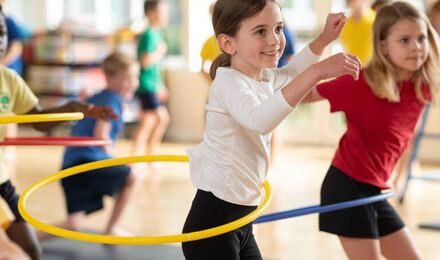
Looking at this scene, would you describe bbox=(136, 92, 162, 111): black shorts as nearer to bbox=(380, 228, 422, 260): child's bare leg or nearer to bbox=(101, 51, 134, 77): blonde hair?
bbox=(101, 51, 134, 77): blonde hair

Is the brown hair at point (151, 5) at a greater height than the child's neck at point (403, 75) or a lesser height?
lesser

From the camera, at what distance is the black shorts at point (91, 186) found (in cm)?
407

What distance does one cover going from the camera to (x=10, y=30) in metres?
6.10

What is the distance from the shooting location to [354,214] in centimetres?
266

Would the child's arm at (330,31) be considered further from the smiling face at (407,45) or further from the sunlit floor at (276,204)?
the sunlit floor at (276,204)

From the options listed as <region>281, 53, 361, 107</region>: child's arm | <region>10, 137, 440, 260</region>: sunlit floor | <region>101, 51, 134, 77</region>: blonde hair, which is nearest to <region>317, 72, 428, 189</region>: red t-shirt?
<region>281, 53, 361, 107</region>: child's arm

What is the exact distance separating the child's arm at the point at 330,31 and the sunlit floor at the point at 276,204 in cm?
175

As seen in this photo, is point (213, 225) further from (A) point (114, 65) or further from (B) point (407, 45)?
(A) point (114, 65)

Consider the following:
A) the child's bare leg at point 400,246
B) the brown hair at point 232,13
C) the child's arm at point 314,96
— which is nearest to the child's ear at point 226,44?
the brown hair at point 232,13

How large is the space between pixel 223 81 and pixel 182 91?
22.1 feet

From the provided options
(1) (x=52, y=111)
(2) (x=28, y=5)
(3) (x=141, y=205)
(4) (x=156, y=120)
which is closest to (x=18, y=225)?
(1) (x=52, y=111)

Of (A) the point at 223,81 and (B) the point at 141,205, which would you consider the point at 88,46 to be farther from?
(A) the point at 223,81

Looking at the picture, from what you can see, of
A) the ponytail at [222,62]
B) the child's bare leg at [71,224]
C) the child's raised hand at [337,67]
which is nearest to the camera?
the child's raised hand at [337,67]

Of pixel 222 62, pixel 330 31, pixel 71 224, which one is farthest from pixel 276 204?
pixel 222 62
